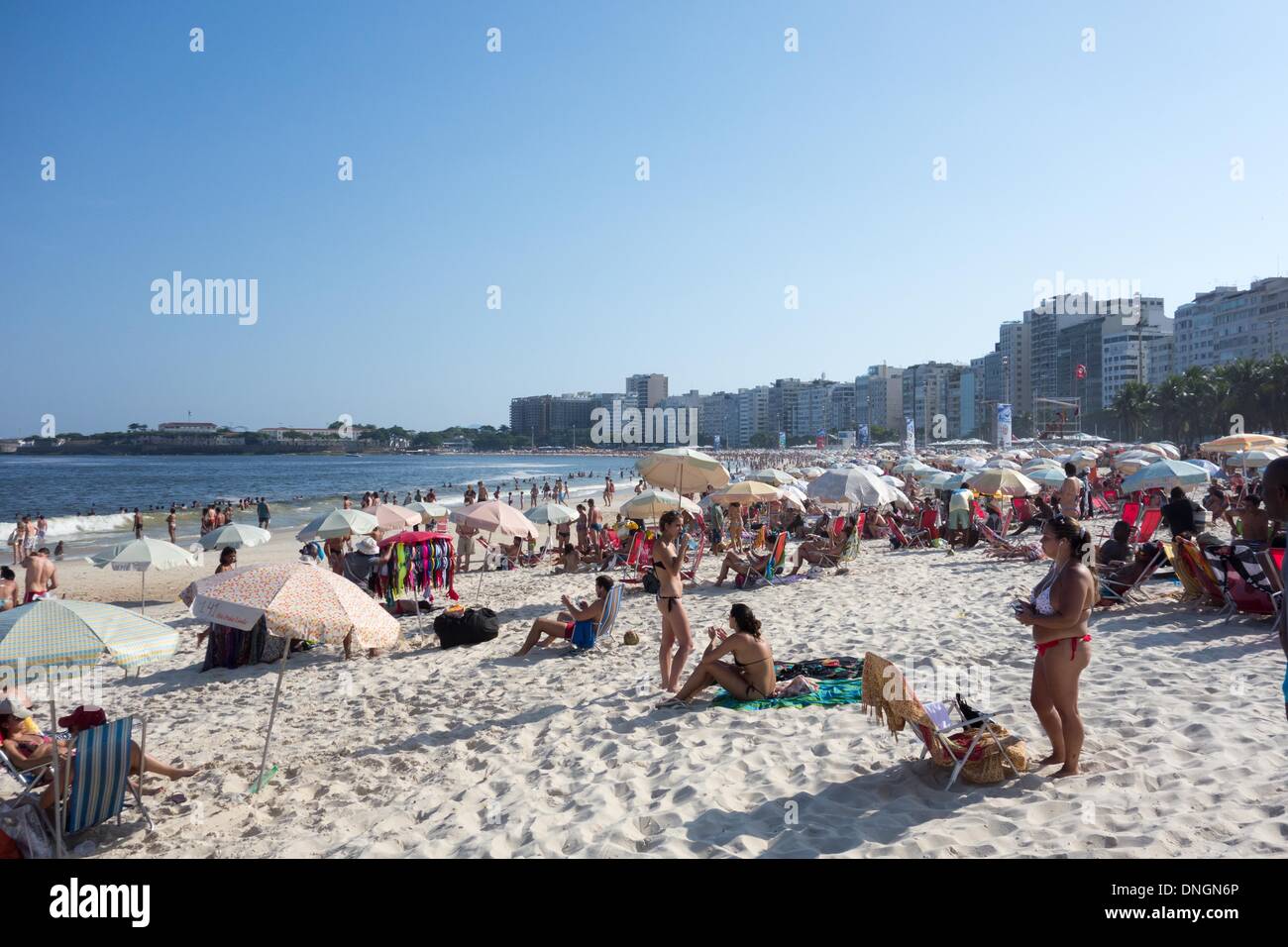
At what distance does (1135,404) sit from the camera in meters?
67.2

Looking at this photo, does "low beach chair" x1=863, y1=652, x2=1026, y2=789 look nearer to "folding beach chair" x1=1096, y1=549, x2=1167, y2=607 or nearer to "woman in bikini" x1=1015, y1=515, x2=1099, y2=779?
"woman in bikini" x1=1015, y1=515, x2=1099, y2=779

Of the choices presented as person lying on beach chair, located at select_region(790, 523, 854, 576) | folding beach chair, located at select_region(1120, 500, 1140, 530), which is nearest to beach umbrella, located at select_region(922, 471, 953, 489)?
folding beach chair, located at select_region(1120, 500, 1140, 530)

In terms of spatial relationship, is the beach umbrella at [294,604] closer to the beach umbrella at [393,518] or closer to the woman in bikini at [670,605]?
the woman in bikini at [670,605]

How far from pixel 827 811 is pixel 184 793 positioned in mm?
3487

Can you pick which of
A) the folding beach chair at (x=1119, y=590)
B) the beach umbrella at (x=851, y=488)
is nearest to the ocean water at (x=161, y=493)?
the beach umbrella at (x=851, y=488)

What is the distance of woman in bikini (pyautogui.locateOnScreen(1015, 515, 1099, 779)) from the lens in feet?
11.4

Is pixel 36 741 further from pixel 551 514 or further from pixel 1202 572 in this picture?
pixel 551 514

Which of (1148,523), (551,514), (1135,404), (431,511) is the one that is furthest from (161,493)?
(1135,404)

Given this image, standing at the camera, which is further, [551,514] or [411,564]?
[551,514]

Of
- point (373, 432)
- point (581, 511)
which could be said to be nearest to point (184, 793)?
point (581, 511)

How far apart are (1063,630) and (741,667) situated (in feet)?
7.35

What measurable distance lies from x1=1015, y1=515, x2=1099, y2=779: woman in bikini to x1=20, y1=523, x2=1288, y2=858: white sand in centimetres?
24

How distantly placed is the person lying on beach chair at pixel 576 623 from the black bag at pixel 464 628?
0.67 meters

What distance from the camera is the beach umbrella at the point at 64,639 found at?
10.6 feet
